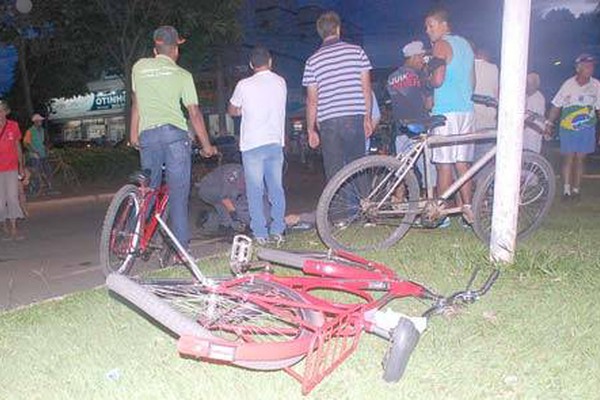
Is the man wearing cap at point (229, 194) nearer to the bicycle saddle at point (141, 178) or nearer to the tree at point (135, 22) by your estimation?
the bicycle saddle at point (141, 178)

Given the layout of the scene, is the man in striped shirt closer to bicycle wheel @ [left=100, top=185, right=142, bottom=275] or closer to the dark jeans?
the dark jeans

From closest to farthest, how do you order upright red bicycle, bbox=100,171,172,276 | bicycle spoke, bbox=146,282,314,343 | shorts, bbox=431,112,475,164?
bicycle spoke, bbox=146,282,314,343
upright red bicycle, bbox=100,171,172,276
shorts, bbox=431,112,475,164

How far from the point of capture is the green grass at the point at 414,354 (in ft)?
10.7

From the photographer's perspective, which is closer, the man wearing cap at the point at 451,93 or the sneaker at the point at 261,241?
the man wearing cap at the point at 451,93

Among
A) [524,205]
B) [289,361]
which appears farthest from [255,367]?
[524,205]

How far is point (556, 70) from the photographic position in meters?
62.9

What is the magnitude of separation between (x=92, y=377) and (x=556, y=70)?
216 ft

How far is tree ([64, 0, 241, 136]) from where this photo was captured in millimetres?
17719

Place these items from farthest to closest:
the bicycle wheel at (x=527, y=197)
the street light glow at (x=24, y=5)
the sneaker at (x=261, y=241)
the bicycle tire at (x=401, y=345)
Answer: the street light glow at (x=24, y=5) < the sneaker at (x=261, y=241) < the bicycle wheel at (x=527, y=197) < the bicycle tire at (x=401, y=345)

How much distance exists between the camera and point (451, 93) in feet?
20.8

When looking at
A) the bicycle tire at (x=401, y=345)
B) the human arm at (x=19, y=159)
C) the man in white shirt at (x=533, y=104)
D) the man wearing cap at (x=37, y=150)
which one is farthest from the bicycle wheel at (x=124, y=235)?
the man wearing cap at (x=37, y=150)

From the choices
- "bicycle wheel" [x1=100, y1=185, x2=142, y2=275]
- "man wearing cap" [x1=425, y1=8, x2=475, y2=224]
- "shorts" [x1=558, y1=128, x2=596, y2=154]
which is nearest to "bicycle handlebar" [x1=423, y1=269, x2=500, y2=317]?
"man wearing cap" [x1=425, y1=8, x2=475, y2=224]

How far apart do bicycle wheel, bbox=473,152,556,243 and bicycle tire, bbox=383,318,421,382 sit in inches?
109

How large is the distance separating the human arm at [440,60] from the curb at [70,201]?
1101cm
